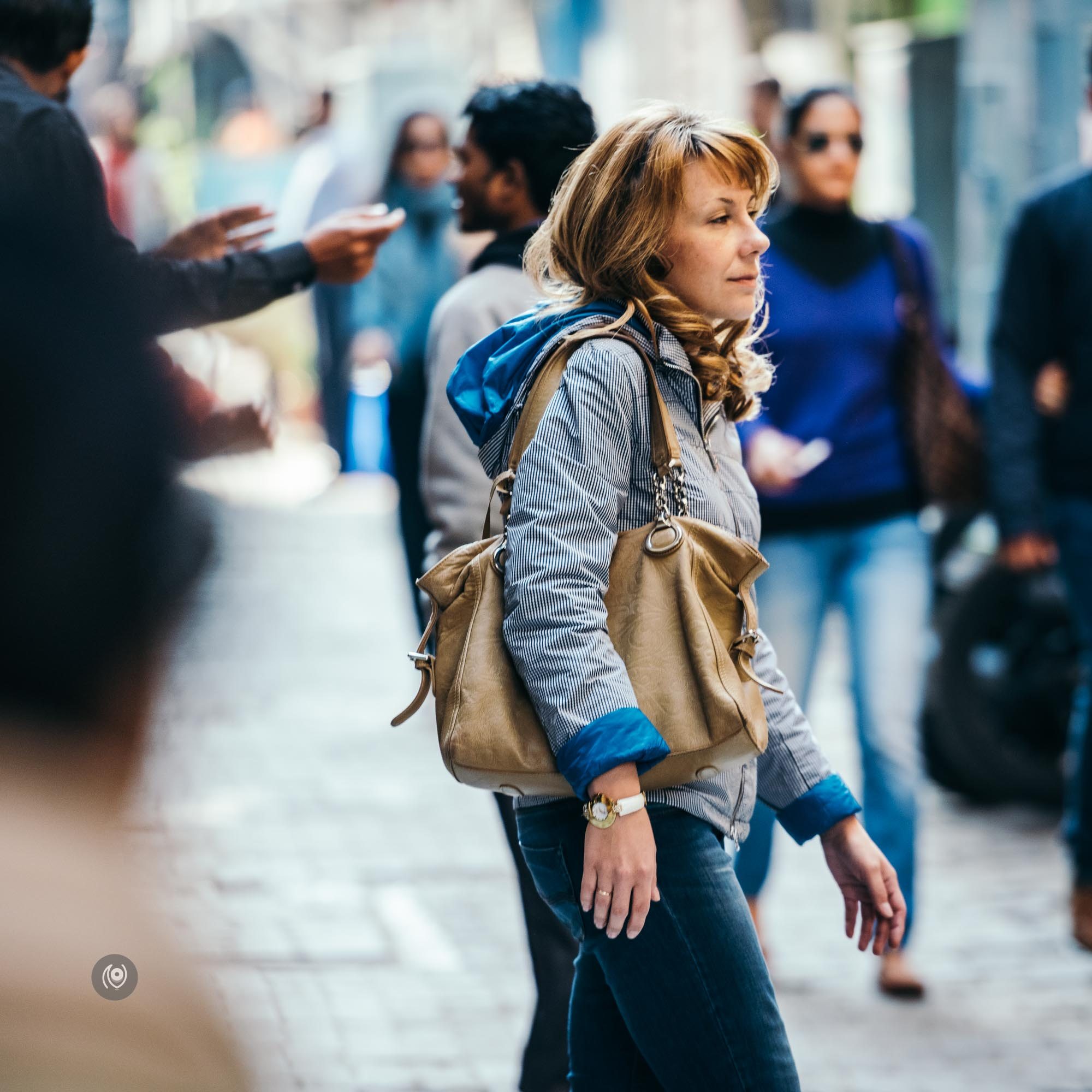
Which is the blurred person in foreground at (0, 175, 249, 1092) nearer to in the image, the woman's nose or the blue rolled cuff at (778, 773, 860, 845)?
the woman's nose

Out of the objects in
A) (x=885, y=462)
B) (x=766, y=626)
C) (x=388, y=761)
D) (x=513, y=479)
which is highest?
(x=513, y=479)

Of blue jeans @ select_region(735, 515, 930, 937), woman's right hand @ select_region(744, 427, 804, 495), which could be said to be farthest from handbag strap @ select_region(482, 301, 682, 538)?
blue jeans @ select_region(735, 515, 930, 937)

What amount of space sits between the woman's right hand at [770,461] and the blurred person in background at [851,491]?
1 centimetres

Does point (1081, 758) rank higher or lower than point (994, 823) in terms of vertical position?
higher

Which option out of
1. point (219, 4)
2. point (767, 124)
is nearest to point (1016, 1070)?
point (767, 124)

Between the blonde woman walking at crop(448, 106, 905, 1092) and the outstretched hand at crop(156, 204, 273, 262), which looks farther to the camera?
the outstretched hand at crop(156, 204, 273, 262)

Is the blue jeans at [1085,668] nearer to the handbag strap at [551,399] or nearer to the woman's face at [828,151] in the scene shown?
the woman's face at [828,151]

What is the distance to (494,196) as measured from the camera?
3.62 metres

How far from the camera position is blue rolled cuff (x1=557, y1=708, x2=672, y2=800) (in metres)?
2.19

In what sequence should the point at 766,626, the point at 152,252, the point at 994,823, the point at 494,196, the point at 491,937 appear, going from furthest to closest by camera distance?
the point at 994,823 → the point at 491,937 → the point at 766,626 → the point at 494,196 → the point at 152,252

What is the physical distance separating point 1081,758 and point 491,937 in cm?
159

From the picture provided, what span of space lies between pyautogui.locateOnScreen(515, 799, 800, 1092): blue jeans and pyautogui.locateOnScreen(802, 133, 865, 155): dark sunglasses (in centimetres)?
268

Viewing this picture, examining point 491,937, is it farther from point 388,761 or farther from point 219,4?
point 219,4

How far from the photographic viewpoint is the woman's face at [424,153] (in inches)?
331
